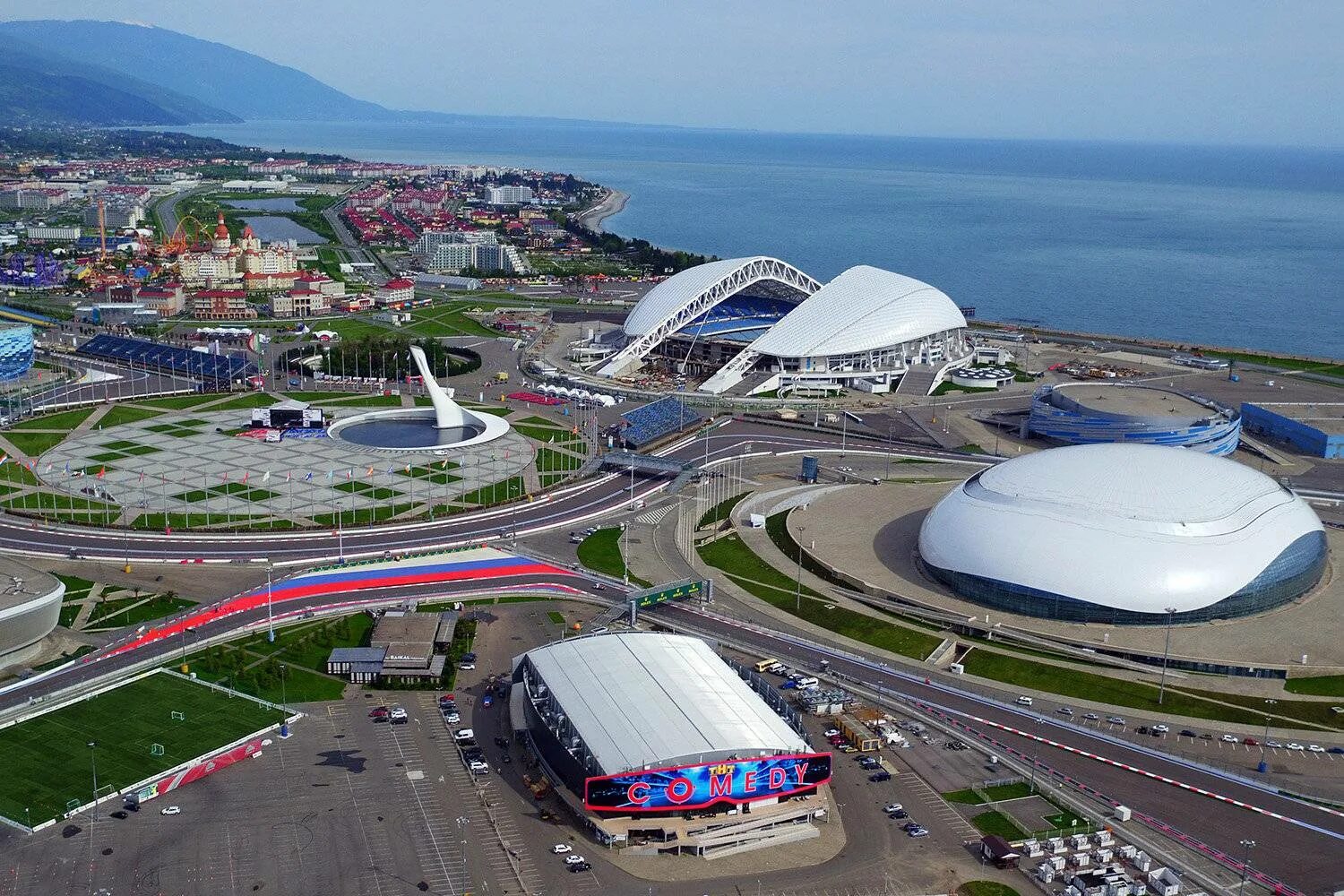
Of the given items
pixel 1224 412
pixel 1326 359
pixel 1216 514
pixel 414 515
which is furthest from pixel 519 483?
pixel 1326 359

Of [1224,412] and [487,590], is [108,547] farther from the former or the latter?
[1224,412]

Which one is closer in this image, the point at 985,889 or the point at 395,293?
the point at 985,889

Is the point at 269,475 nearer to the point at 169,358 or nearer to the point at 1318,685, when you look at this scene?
the point at 169,358

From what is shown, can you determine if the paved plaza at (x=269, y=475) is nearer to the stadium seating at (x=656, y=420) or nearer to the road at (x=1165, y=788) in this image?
the stadium seating at (x=656, y=420)

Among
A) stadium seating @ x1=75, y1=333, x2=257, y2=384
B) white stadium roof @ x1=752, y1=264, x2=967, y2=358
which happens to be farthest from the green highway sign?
stadium seating @ x1=75, y1=333, x2=257, y2=384

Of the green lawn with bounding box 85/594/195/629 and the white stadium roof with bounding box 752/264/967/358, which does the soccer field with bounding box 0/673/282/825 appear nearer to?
A: the green lawn with bounding box 85/594/195/629

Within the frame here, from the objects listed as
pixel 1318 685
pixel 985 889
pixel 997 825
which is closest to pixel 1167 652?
pixel 1318 685
